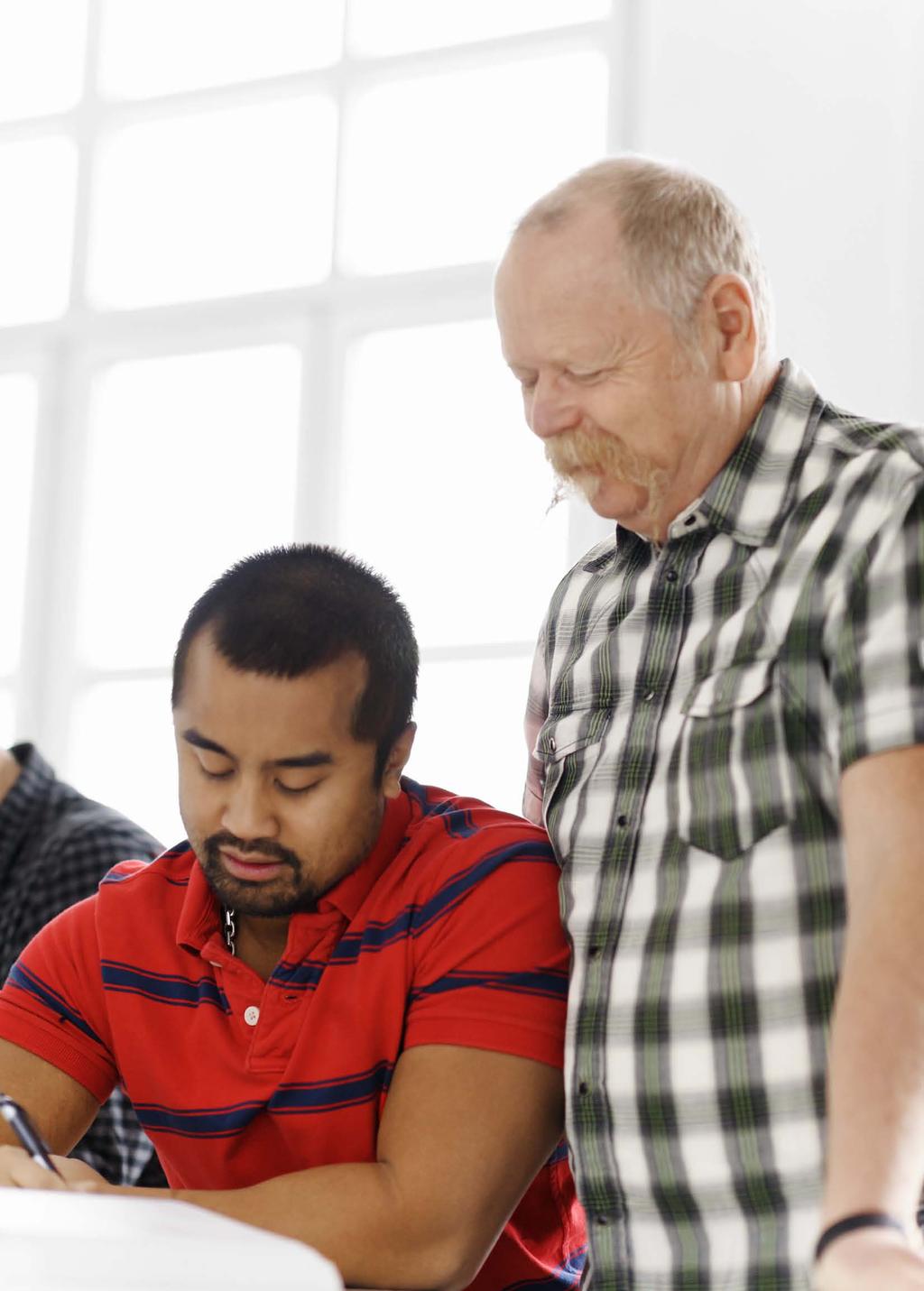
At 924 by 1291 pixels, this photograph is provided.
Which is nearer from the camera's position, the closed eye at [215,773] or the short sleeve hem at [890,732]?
the short sleeve hem at [890,732]

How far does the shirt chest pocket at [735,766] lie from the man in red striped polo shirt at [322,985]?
0.65ft

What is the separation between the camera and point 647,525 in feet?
4.63

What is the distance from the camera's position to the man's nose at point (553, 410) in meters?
1.36

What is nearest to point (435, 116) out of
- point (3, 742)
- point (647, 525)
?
point (3, 742)

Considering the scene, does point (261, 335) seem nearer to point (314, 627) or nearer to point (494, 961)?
point (314, 627)

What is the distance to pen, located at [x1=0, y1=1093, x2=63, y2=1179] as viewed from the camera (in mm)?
1177

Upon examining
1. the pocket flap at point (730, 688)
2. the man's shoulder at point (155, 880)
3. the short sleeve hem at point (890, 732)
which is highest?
the pocket flap at point (730, 688)

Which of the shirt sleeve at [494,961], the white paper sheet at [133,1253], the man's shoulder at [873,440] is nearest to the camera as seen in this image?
the white paper sheet at [133,1253]

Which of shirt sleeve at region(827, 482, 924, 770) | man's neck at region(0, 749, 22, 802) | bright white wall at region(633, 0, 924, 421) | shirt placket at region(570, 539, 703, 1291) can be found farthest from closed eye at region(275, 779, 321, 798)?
bright white wall at region(633, 0, 924, 421)

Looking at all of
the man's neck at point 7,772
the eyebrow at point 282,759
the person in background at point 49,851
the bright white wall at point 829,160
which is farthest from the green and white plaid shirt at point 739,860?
the bright white wall at point 829,160

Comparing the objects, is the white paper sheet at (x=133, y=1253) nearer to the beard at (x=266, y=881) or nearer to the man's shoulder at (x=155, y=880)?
the beard at (x=266, y=881)

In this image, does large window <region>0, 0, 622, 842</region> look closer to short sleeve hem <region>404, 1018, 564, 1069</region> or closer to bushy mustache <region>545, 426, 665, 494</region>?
bushy mustache <region>545, 426, 665, 494</region>

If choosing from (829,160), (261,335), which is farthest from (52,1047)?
(261,335)

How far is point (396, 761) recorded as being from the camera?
4.87 ft
